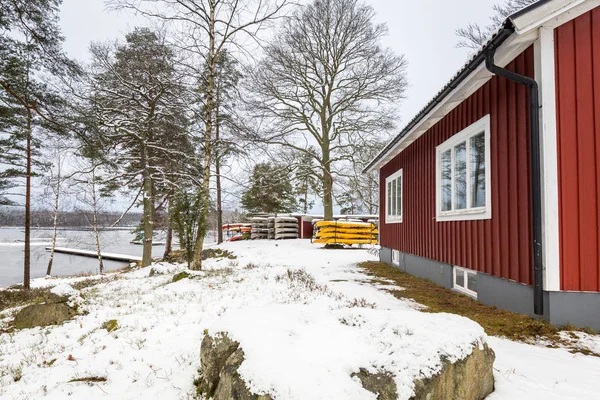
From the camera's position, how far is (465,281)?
5266 mm

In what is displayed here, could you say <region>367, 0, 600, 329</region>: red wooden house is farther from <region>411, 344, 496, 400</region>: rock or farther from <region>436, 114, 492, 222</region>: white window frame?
<region>411, 344, 496, 400</region>: rock

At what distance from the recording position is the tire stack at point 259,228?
20.5 metres

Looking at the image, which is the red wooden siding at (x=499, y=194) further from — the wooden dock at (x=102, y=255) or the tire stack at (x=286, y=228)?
the wooden dock at (x=102, y=255)

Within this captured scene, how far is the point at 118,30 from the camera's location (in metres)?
10.4

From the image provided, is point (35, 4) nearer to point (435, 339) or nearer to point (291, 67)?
point (435, 339)

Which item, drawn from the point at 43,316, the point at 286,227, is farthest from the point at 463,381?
the point at 286,227

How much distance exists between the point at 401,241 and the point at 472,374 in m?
6.74

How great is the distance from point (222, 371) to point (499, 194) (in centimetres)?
406

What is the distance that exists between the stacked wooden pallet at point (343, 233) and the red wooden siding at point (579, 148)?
10.9 m

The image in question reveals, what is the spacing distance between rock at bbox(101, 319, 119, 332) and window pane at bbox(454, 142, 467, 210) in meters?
5.56

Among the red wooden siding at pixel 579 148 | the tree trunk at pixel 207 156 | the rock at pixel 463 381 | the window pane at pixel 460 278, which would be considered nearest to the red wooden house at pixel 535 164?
the red wooden siding at pixel 579 148

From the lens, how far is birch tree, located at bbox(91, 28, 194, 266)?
10.0 m

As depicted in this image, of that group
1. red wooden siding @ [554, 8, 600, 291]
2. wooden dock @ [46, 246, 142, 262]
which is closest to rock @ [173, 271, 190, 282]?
red wooden siding @ [554, 8, 600, 291]

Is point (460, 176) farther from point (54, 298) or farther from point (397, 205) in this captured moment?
point (54, 298)
